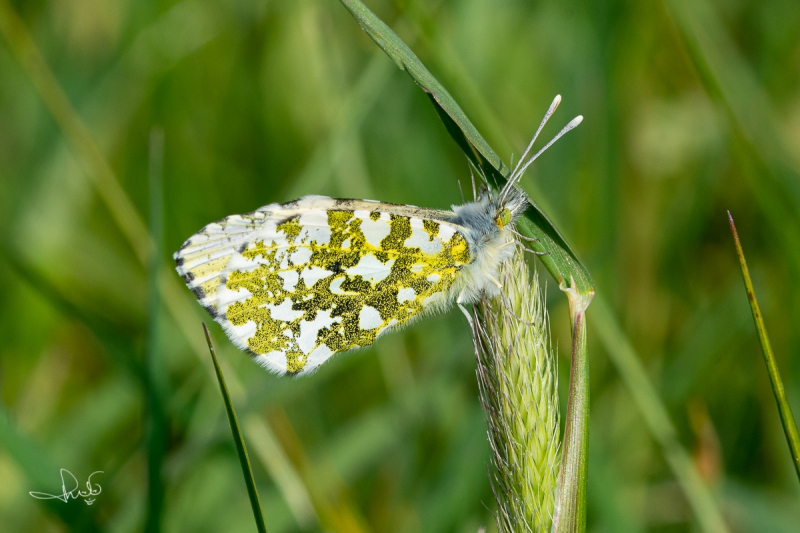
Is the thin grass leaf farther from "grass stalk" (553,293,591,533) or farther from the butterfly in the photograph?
"grass stalk" (553,293,591,533)

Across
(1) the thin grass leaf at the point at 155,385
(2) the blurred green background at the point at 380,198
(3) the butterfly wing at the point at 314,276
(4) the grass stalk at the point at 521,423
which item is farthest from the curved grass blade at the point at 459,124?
(1) the thin grass leaf at the point at 155,385

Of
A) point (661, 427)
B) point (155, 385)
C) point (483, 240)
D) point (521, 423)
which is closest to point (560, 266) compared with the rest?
point (521, 423)

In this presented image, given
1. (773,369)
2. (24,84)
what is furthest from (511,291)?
(24,84)

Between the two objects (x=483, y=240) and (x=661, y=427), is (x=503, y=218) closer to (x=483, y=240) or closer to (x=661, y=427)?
(x=483, y=240)

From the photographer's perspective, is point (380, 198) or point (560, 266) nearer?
point (560, 266)

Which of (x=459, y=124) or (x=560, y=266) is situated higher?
(x=459, y=124)
